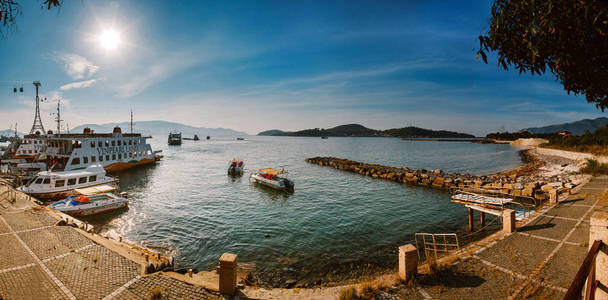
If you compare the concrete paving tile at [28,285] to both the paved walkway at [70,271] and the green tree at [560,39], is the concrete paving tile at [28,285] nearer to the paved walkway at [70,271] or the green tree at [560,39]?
the paved walkway at [70,271]

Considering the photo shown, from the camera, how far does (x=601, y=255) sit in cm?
453

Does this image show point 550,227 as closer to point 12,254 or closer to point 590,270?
point 590,270

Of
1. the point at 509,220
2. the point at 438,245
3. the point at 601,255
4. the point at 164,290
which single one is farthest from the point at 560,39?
the point at 164,290

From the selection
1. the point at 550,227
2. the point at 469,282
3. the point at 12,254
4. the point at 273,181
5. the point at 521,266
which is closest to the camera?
the point at 469,282

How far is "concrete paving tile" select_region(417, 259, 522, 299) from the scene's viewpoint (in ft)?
23.7

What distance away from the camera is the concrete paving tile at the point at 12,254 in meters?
9.60

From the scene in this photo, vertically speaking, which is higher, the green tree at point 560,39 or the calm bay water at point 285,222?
the green tree at point 560,39

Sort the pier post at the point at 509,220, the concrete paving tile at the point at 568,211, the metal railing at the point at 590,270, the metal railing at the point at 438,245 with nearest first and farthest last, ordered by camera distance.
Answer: the metal railing at the point at 590,270 < the metal railing at the point at 438,245 < the pier post at the point at 509,220 < the concrete paving tile at the point at 568,211

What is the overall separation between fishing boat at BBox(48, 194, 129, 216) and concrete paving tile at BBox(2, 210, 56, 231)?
3.48 metres

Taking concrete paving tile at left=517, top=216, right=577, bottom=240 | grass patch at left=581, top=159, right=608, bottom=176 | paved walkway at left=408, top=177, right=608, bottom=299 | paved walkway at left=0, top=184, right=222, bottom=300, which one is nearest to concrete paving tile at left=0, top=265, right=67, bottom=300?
paved walkway at left=0, top=184, right=222, bottom=300

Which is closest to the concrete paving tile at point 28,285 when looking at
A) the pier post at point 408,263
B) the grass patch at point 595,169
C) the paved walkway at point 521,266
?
the pier post at point 408,263

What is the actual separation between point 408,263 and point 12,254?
16430mm

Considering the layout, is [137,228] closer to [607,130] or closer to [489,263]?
[489,263]

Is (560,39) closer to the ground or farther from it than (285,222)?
farther from it
